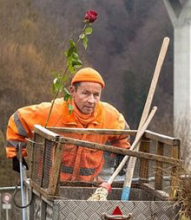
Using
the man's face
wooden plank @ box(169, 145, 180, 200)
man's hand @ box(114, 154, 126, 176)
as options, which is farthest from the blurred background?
wooden plank @ box(169, 145, 180, 200)

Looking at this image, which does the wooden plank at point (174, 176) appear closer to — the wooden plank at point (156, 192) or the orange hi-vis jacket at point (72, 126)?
the wooden plank at point (156, 192)

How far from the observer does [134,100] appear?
68562 millimetres

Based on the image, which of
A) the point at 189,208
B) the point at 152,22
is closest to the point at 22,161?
the point at 189,208

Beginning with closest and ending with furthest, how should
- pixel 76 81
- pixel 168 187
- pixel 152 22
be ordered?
pixel 168 187, pixel 76 81, pixel 152 22

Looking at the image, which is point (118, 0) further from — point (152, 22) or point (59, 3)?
point (59, 3)

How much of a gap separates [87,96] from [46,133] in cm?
94

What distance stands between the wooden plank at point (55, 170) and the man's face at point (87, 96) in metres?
1.12

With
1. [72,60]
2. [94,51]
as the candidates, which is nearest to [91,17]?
[72,60]

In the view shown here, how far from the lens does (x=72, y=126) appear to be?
7773mm

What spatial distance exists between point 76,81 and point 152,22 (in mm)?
71173

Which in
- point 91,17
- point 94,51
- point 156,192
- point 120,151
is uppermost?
point 91,17

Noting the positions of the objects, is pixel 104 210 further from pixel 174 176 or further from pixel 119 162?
pixel 119 162

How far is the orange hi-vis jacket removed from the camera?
7.34 metres

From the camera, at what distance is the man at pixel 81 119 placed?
295 inches
